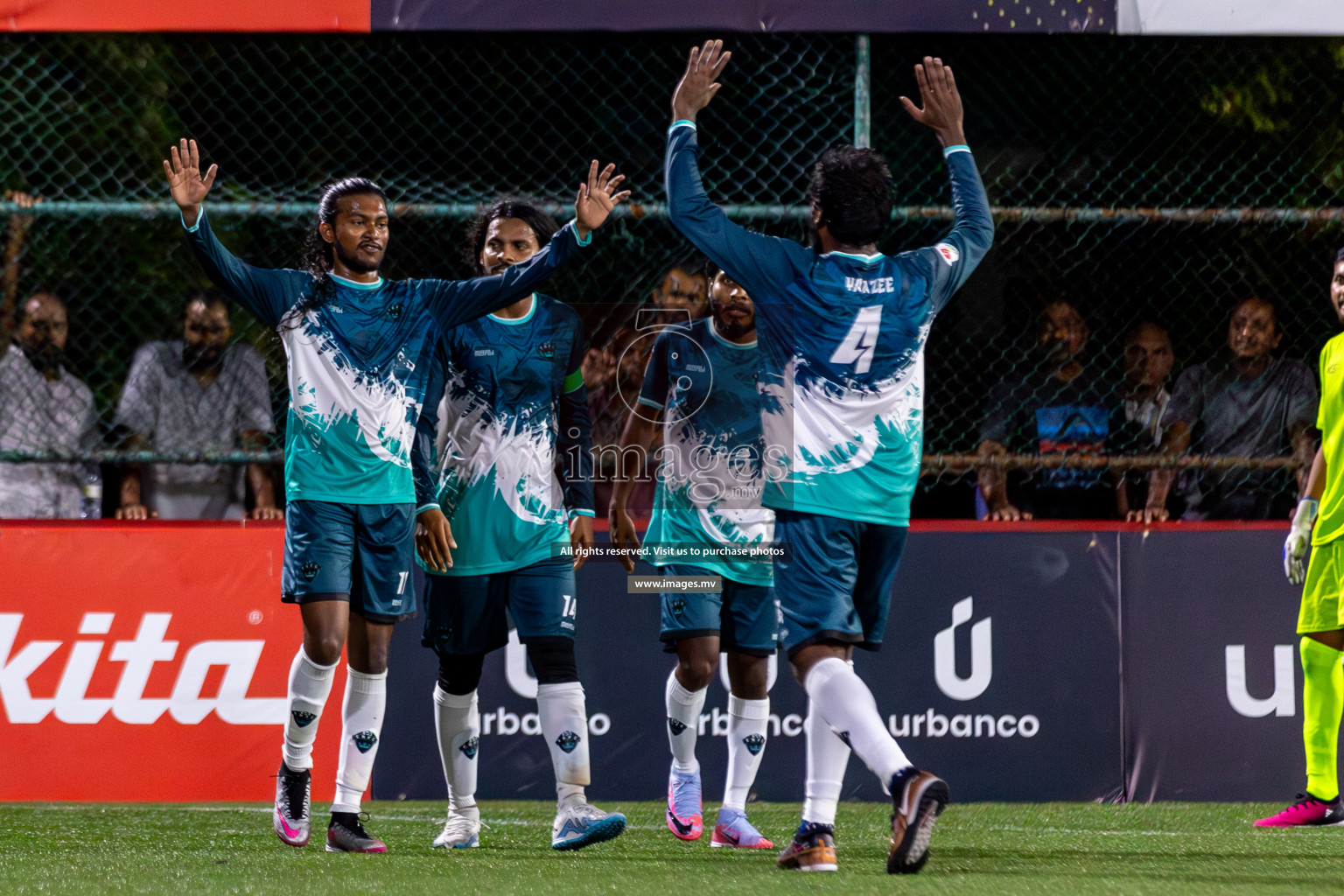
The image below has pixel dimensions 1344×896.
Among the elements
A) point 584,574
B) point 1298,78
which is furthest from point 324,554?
point 1298,78

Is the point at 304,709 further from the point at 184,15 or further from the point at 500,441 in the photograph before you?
the point at 184,15

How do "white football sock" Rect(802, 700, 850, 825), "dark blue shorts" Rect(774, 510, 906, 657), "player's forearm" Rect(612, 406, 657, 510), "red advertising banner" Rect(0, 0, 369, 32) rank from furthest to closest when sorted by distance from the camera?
"red advertising banner" Rect(0, 0, 369, 32)
"player's forearm" Rect(612, 406, 657, 510)
"white football sock" Rect(802, 700, 850, 825)
"dark blue shorts" Rect(774, 510, 906, 657)

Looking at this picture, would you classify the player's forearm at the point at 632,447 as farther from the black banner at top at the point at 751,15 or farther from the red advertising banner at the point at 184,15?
the red advertising banner at the point at 184,15

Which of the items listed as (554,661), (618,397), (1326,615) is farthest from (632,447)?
(1326,615)

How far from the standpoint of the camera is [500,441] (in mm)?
5082

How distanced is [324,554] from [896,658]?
2768 mm

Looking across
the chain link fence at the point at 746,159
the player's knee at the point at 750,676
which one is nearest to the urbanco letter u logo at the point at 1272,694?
the chain link fence at the point at 746,159

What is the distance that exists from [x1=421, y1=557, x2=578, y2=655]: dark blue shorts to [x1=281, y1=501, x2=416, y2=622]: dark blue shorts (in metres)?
0.11

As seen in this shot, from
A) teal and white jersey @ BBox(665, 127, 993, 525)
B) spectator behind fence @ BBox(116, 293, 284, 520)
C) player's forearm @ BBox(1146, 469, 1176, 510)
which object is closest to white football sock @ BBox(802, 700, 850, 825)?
teal and white jersey @ BBox(665, 127, 993, 525)

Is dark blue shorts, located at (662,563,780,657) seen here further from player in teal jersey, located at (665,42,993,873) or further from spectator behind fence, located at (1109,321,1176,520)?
spectator behind fence, located at (1109,321,1176,520)

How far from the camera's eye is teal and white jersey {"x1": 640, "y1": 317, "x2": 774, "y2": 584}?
5383mm

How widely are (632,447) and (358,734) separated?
142cm

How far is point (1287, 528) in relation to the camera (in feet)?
21.5

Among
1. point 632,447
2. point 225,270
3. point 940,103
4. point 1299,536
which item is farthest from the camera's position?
point 1299,536
